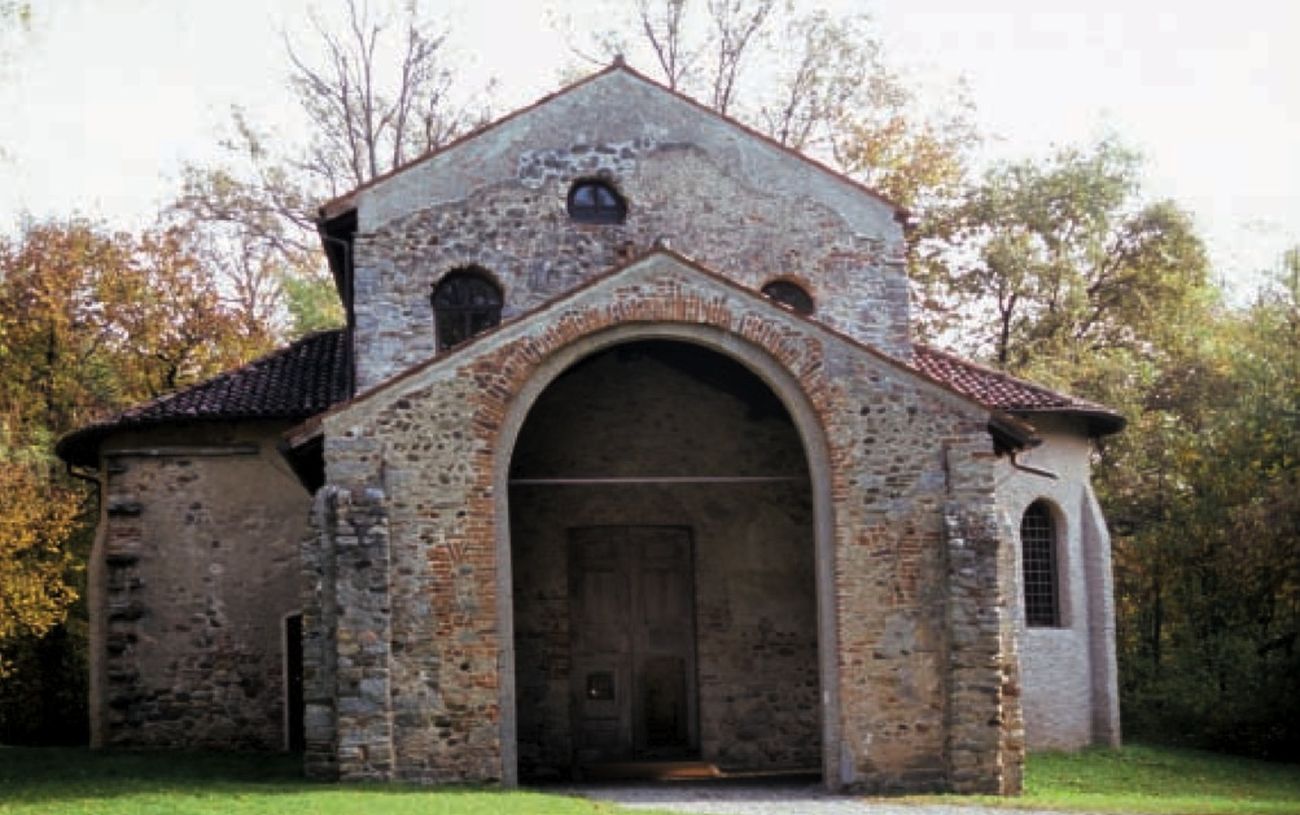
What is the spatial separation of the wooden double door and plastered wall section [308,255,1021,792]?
4106mm

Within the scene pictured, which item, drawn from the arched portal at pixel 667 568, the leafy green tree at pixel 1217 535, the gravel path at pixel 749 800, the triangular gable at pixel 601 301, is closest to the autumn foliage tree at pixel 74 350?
the arched portal at pixel 667 568

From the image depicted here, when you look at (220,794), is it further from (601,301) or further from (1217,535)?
(1217,535)

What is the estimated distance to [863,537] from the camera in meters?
20.0

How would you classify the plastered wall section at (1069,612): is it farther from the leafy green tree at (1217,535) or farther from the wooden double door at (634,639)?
the wooden double door at (634,639)

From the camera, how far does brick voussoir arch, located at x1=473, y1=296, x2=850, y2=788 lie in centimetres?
1958

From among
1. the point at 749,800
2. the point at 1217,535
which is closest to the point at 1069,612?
the point at 1217,535

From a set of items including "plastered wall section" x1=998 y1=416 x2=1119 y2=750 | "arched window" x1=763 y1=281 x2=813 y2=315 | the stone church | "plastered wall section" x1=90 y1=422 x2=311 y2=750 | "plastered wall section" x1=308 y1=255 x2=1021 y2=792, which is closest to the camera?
"plastered wall section" x1=308 y1=255 x2=1021 y2=792

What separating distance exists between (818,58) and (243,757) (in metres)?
22.4

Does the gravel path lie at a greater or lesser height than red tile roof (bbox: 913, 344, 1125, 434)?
lesser

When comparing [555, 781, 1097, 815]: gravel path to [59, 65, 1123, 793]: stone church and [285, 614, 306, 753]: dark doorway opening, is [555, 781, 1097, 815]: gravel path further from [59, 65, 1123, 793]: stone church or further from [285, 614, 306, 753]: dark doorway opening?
[285, 614, 306, 753]: dark doorway opening

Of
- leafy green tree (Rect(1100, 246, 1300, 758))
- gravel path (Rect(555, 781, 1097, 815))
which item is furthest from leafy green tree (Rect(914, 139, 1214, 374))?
gravel path (Rect(555, 781, 1097, 815))

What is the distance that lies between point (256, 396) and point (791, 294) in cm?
808

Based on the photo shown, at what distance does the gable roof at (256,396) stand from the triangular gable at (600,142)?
2867 millimetres

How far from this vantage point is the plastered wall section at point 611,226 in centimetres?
2364
